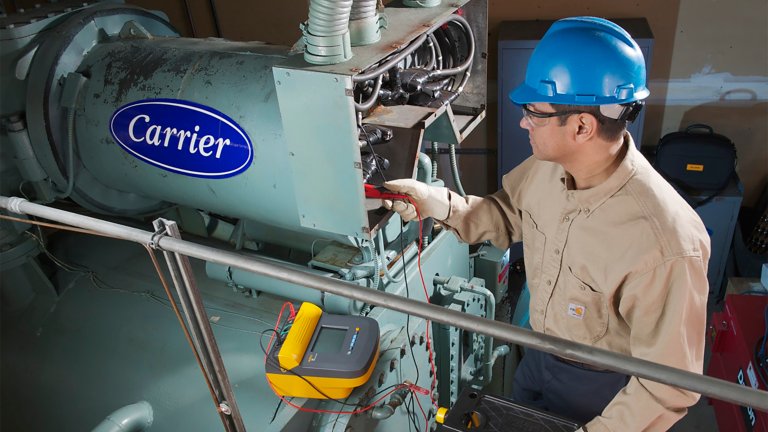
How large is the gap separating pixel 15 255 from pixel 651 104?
3.69 metres

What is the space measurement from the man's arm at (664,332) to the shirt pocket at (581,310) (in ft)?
0.44

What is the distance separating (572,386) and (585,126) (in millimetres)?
A: 833

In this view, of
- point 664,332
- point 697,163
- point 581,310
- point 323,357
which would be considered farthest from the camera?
point 697,163

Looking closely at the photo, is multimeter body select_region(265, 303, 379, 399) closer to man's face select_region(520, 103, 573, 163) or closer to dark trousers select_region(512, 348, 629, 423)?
dark trousers select_region(512, 348, 629, 423)

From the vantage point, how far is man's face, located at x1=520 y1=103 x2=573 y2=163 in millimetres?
1532

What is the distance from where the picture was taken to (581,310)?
A: 167cm

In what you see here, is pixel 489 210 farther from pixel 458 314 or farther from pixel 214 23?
pixel 214 23

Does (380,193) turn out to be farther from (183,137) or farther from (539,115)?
(183,137)

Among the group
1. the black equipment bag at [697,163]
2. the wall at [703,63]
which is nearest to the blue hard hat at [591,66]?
the wall at [703,63]

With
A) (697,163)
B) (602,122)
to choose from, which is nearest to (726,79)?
(697,163)

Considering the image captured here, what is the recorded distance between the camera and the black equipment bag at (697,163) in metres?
3.64

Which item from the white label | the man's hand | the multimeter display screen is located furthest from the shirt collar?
the white label

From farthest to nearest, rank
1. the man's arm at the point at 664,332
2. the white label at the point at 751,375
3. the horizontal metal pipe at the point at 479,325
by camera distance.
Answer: the white label at the point at 751,375 → the man's arm at the point at 664,332 → the horizontal metal pipe at the point at 479,325

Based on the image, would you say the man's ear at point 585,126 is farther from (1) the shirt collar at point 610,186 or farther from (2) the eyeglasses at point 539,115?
(1) the shirt collar at point 610,186
